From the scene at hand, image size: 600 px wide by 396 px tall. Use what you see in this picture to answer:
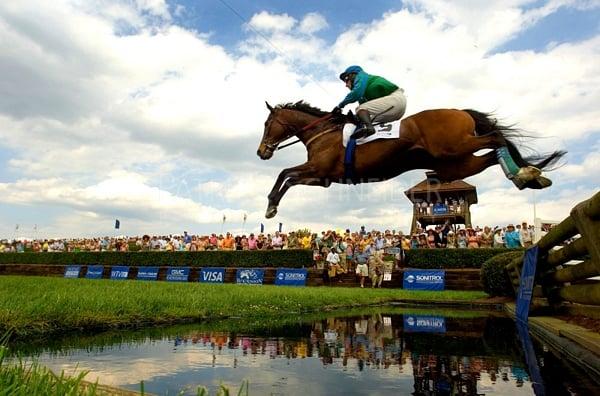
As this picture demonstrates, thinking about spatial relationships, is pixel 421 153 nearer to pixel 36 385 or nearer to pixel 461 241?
pixel 36 385

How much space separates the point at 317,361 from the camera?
4.30 m

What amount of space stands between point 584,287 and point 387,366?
257 centimetres

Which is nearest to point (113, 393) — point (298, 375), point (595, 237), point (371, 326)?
point (298, 375)

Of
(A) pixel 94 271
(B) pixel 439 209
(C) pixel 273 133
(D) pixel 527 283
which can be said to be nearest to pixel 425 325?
(D) pixel 527 283

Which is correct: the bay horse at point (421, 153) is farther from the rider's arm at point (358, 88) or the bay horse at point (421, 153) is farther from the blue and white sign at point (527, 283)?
the blue and white sign at point (527, 283)

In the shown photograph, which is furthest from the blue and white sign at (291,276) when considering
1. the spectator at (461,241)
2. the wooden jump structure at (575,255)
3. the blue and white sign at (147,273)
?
the wooden jump structure at (575,255)

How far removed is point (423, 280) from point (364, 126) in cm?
1437

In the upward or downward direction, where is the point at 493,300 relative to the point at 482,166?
downward

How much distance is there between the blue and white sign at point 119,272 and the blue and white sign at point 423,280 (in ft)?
51.9

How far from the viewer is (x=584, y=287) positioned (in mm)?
5168

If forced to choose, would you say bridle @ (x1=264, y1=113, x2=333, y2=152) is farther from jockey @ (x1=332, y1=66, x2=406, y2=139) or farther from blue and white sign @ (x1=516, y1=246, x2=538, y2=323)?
blue and white sign @ (x1=516, y1=246, x2=538, y2=323)

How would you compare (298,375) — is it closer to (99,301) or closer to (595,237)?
(595,237)

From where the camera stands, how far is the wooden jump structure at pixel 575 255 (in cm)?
370

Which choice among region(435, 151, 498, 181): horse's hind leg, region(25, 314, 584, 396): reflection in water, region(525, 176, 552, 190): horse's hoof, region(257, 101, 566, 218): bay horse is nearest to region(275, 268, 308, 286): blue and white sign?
region(257, 101, 566, 218): bay horse
